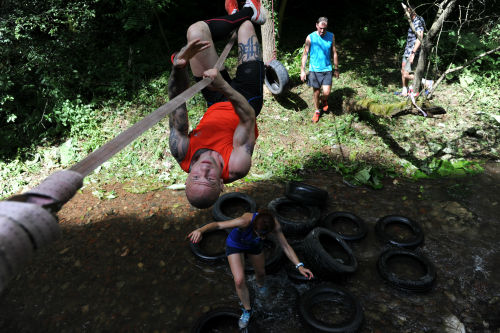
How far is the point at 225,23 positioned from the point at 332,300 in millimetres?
3779

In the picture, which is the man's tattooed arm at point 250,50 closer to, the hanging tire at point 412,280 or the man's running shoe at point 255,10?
the man's running shoe at point 255,10

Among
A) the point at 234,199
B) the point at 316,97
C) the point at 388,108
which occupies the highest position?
the point at 316,97

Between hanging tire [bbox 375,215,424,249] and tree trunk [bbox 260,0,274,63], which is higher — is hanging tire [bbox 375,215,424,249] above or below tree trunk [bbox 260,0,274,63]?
below

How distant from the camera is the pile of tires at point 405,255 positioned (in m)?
3.99

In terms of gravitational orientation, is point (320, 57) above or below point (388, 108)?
above

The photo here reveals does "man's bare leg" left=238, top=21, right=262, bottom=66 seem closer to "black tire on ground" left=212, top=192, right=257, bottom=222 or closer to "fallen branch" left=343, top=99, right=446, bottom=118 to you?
"black tire on ground" left=212, top=192, right=257, bottom=222

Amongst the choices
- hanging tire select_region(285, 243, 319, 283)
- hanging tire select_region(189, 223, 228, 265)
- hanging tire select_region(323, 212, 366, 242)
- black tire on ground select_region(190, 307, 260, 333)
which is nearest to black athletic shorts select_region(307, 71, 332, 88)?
hanging tire select_region(323, 212, 366, 242)

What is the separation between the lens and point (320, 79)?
761cm

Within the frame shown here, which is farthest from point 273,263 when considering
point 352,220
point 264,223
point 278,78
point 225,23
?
point 278,78

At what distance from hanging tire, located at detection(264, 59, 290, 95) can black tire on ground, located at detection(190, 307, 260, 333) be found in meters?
5.12

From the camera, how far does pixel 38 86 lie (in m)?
7.82

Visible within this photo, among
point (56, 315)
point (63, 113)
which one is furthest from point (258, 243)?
point (63, 113)

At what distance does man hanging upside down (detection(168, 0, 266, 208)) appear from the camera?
2.83 m

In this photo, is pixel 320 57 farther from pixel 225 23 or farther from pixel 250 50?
pixel 225 23
